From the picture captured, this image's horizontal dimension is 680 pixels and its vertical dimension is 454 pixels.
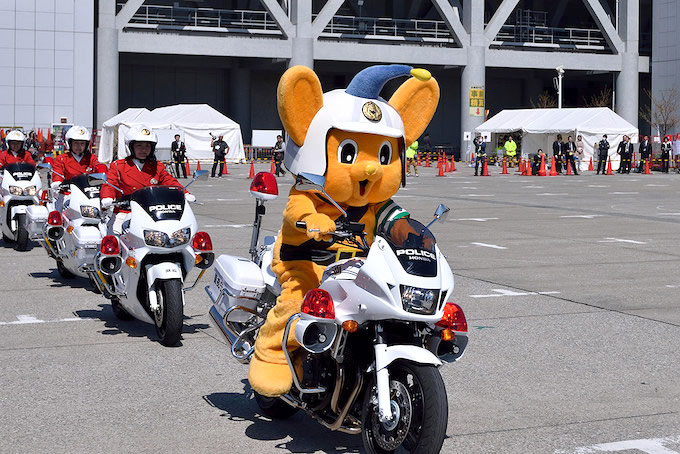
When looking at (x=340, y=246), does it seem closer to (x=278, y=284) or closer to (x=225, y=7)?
(x=278, y=284)

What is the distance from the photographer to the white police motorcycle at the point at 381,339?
4680 millimetres

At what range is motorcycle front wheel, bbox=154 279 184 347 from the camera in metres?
7.99

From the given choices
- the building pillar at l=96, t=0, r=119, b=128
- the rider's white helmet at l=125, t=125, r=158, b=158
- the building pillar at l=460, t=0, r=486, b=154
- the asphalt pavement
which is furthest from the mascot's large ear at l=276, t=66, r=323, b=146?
the building pillar at l=460, t=0, r=486, b=154

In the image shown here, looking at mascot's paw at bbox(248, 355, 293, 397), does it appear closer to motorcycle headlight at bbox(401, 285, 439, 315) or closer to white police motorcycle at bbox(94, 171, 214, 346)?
motorcycle headlight at bbox(401, 285, 439, 315)

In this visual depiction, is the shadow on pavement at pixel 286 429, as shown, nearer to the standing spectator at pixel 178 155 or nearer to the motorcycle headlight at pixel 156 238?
the motorcycle headlight at pixel 156 238

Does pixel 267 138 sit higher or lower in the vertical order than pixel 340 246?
higher

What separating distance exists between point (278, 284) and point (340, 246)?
0.51 metres

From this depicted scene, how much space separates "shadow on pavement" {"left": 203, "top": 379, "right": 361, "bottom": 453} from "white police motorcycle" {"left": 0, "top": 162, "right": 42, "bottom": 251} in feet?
31.9

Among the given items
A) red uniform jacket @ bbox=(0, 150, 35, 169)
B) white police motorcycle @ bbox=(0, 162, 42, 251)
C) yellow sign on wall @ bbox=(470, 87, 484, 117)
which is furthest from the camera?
yellow sign on wall @ bbox=(470, 87, 484, 117)

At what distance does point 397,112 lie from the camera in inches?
234

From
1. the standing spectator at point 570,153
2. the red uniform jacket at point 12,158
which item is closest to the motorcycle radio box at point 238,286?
the red uniform jacket at point 12,158

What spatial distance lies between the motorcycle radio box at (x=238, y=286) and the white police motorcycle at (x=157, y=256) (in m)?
1.86

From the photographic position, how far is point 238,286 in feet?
19.7

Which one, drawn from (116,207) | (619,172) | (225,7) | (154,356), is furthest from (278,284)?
(225,7)
